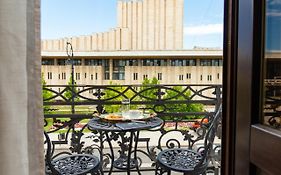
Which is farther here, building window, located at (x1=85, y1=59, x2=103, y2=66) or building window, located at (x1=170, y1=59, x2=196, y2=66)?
building window, located at (x1=85, y1=59, x2=103, y2=66)

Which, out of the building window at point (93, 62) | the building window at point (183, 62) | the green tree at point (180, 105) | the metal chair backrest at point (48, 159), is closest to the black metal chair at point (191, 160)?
the green tree at point (180, 105)

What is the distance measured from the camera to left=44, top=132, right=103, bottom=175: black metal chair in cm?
201

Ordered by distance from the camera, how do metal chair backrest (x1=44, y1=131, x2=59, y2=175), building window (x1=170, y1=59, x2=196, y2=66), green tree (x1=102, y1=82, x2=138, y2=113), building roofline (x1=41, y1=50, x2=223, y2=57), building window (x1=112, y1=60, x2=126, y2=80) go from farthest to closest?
building window (x1=112, y1=60, x2=126, y2=80), building window (x1=170, y1=59, x2=196, y2=66), building roofline (x1=41, y1=50, x2=223, y2=57), green tree (x1=102, y1=82, x2=138, y2=113), metal chair backrest (x1=44, y1=131, x2=59, y2=175)

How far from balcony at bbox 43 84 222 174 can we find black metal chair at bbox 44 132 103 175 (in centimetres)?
43

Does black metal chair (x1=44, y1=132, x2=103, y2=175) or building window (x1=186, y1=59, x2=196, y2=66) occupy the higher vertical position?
building window (x1=186, y1=59, x2=196, y2=66)

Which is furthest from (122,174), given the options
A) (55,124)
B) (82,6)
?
(82,6)

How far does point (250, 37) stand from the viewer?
0.77 m

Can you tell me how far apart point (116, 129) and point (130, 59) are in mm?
11423

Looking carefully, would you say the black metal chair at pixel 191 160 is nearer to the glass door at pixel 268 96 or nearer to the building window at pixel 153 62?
the glass door at pixel 268 96

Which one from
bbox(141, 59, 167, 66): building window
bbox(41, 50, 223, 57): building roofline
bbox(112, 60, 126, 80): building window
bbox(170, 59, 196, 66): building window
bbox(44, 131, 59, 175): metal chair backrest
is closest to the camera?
bbox(44, 131, 59, 175): metal chair backrest

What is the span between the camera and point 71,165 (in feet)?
7.36

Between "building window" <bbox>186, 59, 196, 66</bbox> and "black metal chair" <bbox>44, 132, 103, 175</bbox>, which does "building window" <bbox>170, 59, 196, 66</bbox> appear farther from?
"black metal chair" <bbox>44, 132, 103, 175</bbox>

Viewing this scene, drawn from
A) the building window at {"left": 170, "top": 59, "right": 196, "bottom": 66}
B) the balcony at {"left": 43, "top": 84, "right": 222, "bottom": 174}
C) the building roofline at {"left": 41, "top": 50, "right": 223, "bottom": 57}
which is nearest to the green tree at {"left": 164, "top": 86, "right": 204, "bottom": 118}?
the balcony at {"left": 43, "top": 84, "right": 222, "bottom": 174}

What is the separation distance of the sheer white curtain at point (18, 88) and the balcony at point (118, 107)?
7.12 feet
